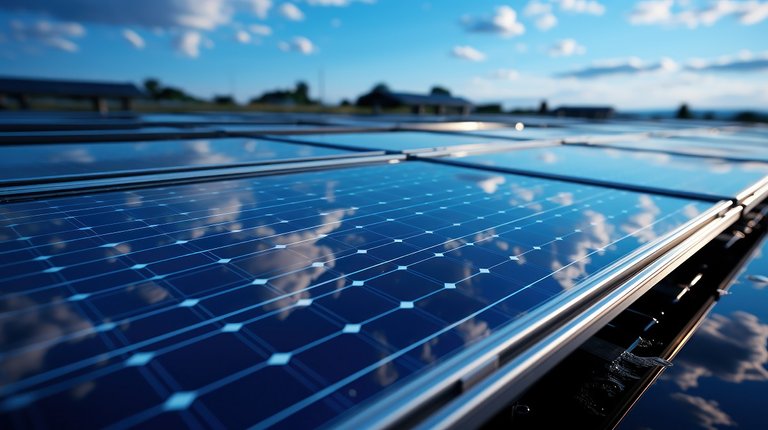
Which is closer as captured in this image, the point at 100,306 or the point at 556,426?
the point at 100,306

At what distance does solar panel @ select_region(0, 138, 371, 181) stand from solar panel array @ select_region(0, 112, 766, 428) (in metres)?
0.19

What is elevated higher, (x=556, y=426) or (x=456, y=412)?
(x=456, y=412)

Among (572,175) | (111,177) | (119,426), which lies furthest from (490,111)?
(119,426)

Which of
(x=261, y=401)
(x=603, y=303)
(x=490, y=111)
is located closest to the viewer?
(x=261, y=401)

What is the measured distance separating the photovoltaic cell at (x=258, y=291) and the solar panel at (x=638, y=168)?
236cm

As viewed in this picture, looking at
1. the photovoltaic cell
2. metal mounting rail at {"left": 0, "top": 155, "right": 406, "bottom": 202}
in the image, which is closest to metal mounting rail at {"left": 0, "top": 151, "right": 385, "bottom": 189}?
metal mounting rail at {"left": 0, "top": 155, "right": 406, "bottom": 202}

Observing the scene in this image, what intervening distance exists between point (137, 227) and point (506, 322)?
451 cm

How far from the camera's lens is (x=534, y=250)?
200 inches

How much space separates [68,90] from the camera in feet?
106

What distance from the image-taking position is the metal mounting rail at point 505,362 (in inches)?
91.1

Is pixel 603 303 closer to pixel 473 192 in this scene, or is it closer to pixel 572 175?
pixel 473 192

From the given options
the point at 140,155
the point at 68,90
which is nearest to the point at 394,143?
the point at 140,155

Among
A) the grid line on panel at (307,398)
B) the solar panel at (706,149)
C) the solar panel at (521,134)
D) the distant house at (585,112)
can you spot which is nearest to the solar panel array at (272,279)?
the grid line on panel at (307,398)

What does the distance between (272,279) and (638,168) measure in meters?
11.6
